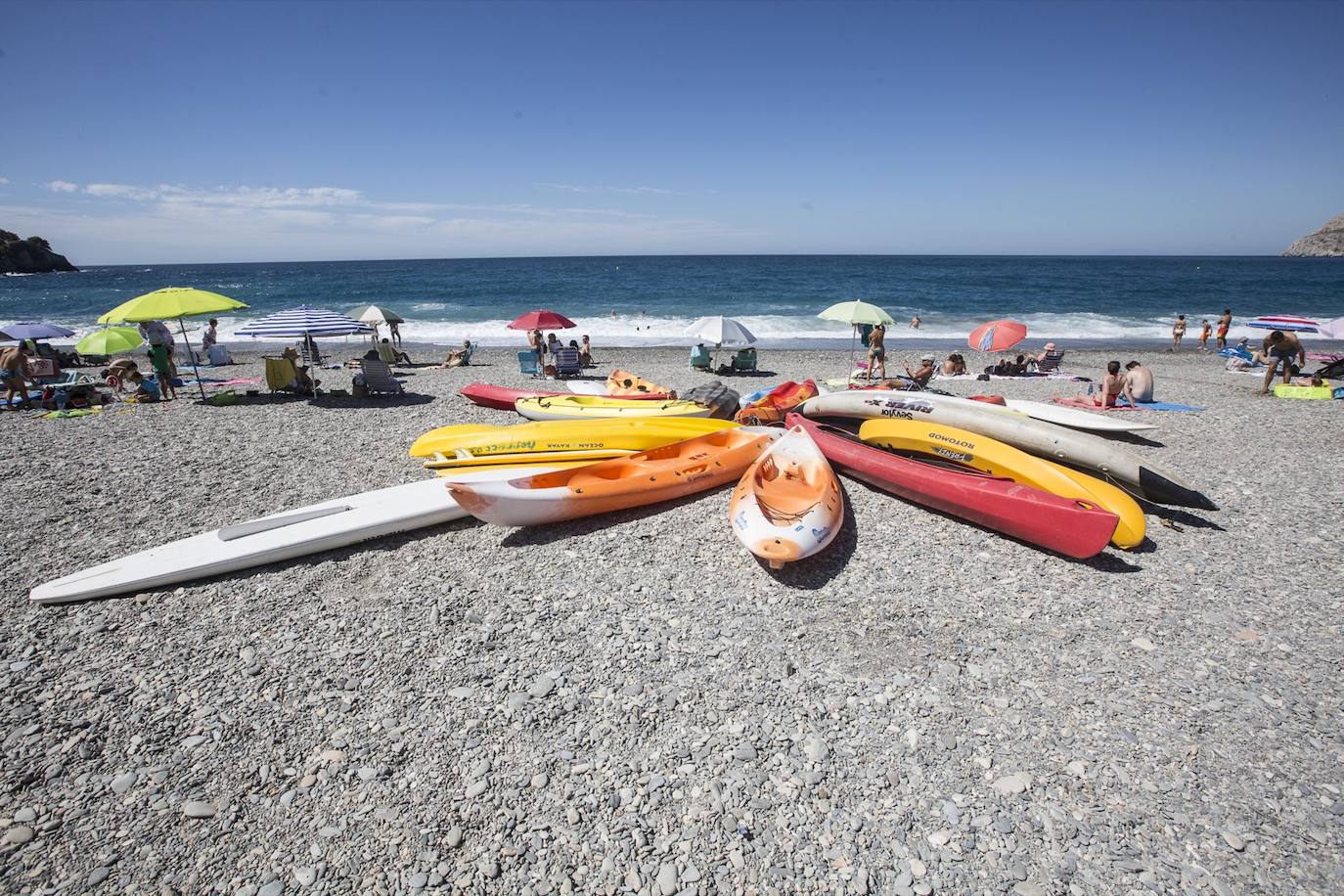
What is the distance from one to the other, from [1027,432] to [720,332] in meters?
7.68

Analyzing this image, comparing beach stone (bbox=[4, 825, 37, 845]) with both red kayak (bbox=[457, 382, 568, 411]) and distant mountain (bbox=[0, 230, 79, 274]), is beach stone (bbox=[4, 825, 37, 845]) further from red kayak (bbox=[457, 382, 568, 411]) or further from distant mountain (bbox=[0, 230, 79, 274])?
distant mountain (bbox=[0, 230, 79, 274])

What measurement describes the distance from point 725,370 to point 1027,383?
7.01 metres

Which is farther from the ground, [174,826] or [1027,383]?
[1027,383]

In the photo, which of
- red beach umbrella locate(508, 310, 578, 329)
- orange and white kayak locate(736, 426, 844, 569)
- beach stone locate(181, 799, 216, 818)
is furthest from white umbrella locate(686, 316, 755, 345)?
beach stone locate(181, 799, 216, 818)

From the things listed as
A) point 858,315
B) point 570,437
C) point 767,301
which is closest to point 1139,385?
point 858,315

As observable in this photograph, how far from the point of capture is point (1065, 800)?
9.93 ft

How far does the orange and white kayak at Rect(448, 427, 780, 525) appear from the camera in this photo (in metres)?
5.46

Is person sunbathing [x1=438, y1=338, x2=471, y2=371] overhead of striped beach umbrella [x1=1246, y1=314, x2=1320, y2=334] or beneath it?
beneath

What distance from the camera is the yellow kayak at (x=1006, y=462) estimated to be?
550 cm

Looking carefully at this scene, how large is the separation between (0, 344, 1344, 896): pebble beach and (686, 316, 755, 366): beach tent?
7.79 metres

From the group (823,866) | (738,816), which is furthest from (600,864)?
(823,866)

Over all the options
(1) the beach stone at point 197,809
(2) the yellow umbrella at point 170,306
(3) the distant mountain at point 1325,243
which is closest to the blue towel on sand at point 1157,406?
(1) the beach stone at point 197,809

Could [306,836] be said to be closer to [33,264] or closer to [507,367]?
[507,367]

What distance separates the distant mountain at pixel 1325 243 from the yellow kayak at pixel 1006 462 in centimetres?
13599
